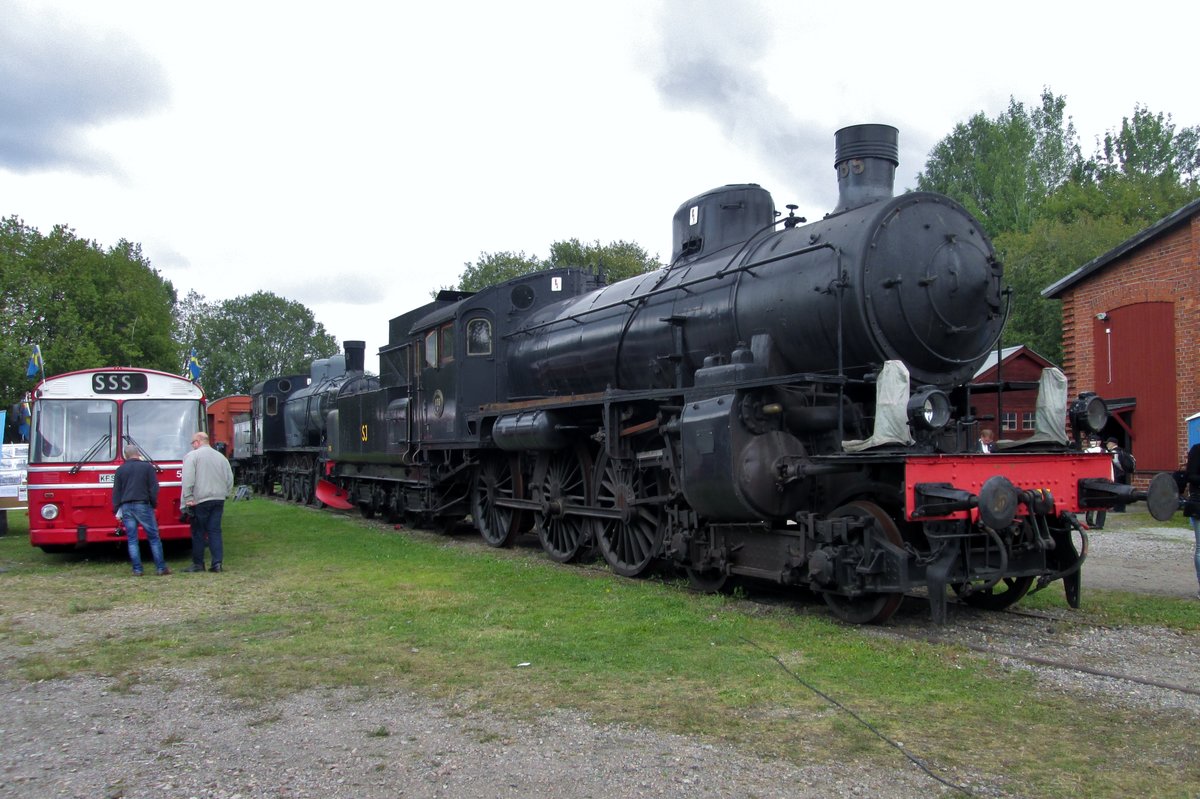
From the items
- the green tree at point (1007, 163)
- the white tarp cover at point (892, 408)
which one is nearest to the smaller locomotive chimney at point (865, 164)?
the white tarp cover at point (892, 408)

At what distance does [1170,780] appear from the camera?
3.98 metres

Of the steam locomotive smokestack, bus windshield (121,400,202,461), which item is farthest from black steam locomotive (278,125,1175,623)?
the steam locomotive smokestack

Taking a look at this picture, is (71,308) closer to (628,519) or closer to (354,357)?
(354,357)

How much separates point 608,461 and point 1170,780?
277 inches

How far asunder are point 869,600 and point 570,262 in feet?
142

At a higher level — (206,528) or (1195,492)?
(1195,492)

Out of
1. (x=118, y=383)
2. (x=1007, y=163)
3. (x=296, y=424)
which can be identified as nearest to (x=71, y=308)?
(x=296, y=424)

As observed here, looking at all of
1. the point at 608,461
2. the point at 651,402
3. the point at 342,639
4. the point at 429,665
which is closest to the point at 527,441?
the point at 608,461

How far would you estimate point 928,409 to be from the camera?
686 cm

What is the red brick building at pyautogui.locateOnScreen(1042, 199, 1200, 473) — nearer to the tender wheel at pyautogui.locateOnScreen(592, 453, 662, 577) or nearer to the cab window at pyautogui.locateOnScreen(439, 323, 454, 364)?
the tender wheel at pyautogui.locateOnScreen(592, 453, 662, 577)

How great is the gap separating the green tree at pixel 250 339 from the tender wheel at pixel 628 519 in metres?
68.6

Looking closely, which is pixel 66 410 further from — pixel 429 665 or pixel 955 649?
pixel 955 649

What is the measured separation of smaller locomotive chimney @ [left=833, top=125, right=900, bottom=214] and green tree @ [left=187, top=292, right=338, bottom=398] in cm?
7169

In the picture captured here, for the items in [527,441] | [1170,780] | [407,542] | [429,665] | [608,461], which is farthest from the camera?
[407,542]
